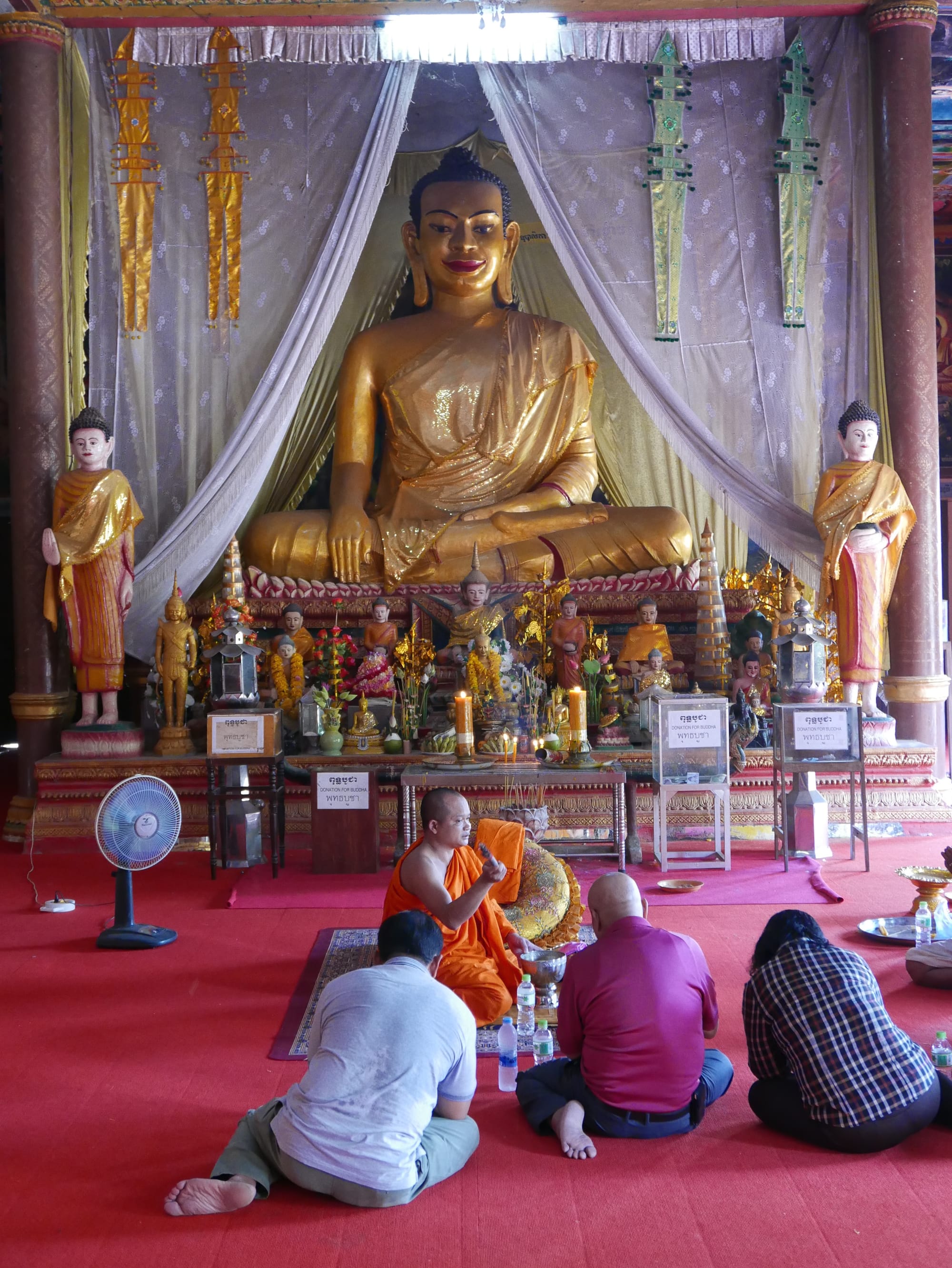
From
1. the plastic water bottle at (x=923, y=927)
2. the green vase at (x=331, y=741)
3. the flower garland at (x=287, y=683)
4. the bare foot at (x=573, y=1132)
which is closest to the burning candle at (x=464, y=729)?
the green vase at (x=331, y=741)

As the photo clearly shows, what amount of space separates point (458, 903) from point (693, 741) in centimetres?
285

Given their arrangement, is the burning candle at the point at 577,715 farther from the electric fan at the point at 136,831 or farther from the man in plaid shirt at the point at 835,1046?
the man in plaid shirt at the point at 835,1046

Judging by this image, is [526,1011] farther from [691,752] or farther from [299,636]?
[299,636]

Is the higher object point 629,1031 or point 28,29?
point 28,29

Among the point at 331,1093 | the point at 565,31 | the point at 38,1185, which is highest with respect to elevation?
the point at 565,31

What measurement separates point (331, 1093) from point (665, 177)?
735cm

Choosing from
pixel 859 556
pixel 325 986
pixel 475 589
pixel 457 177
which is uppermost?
pixel 457 177

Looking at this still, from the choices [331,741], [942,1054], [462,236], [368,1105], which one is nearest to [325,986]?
[368,1105]

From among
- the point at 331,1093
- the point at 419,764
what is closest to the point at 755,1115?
the point at 331,1093

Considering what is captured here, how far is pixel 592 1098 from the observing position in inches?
143

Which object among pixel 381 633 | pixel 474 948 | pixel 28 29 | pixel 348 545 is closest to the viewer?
pixel 474 948

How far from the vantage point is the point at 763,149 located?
352 inches

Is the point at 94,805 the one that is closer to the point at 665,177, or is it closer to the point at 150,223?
the point at 150,223

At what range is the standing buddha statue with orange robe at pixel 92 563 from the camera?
7.97 meters
